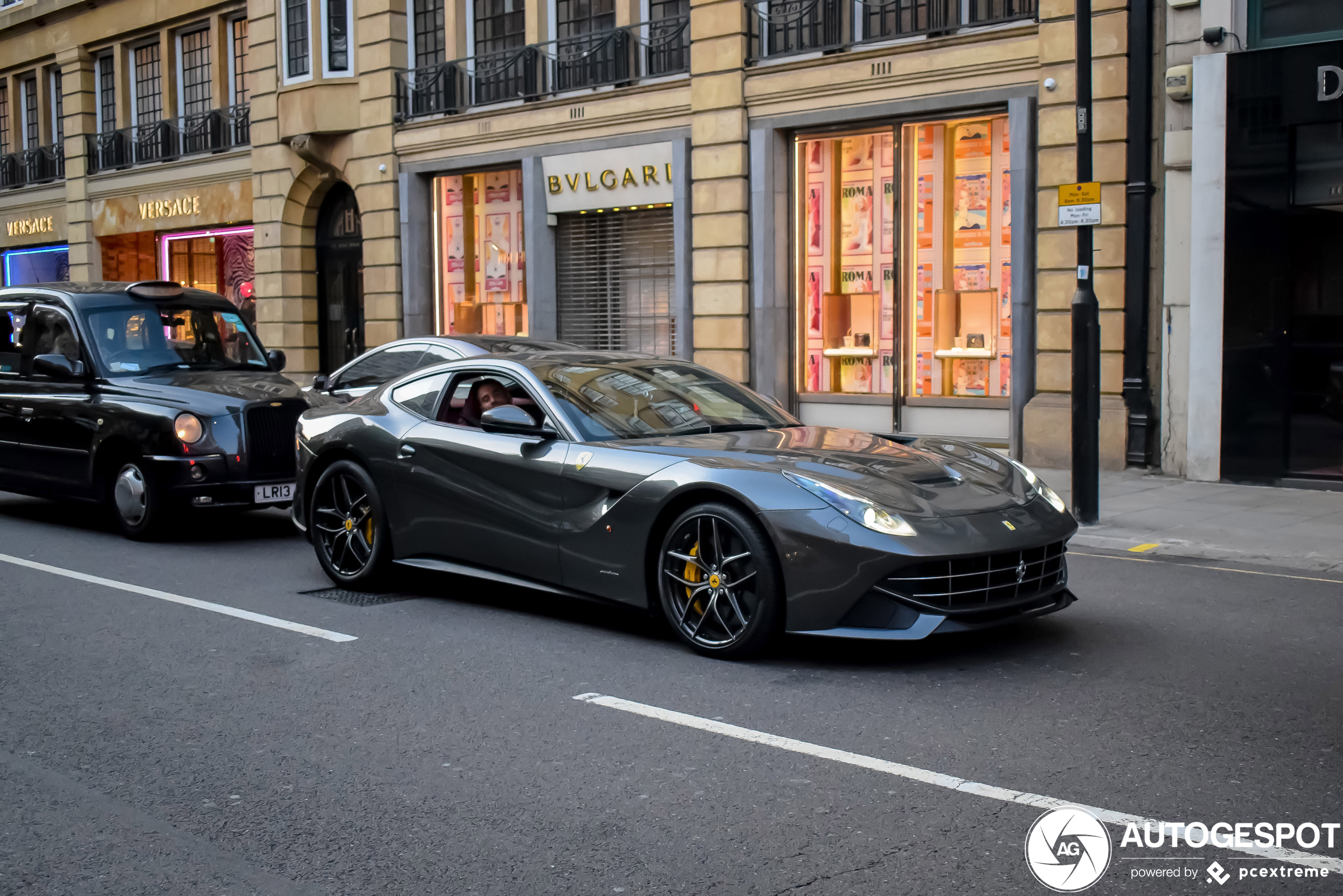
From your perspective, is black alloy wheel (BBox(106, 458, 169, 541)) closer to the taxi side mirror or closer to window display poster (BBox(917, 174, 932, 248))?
the taxi side mirror

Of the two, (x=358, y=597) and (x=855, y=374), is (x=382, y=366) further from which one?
(x=855, y=374)

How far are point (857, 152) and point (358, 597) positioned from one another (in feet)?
37.1

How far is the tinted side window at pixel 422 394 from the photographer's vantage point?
7785 millimetres

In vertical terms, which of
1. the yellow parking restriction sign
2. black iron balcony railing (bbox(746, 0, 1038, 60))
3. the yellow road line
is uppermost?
black iron balcony railing (bbox(746, 0, 1038, 60))

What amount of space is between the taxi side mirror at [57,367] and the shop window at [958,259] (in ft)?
32.6

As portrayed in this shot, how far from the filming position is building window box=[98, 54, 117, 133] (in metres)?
30.0

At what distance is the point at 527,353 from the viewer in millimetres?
7836

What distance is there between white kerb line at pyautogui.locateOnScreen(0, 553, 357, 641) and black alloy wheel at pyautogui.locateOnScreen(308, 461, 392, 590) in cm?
72

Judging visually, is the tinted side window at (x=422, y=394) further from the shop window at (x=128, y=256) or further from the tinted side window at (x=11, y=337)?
the shop window at (x=128, y=256)

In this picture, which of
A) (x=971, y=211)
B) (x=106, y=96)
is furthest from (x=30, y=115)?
(x=971, y=211)

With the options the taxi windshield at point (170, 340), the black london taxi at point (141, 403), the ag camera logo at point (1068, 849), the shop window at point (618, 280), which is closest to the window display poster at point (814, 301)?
the shop window at point (618, 280)

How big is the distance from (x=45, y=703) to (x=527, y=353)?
3.25 metres

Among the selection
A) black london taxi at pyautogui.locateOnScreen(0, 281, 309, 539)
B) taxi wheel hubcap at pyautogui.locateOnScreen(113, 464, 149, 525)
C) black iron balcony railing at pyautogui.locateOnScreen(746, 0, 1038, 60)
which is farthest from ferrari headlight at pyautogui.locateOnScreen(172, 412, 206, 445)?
black iron balcony railing at pyautogui.locateOnScreen(746, 0, 1038, 60)

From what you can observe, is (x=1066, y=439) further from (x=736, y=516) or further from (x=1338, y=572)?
(x=736, y=516)
